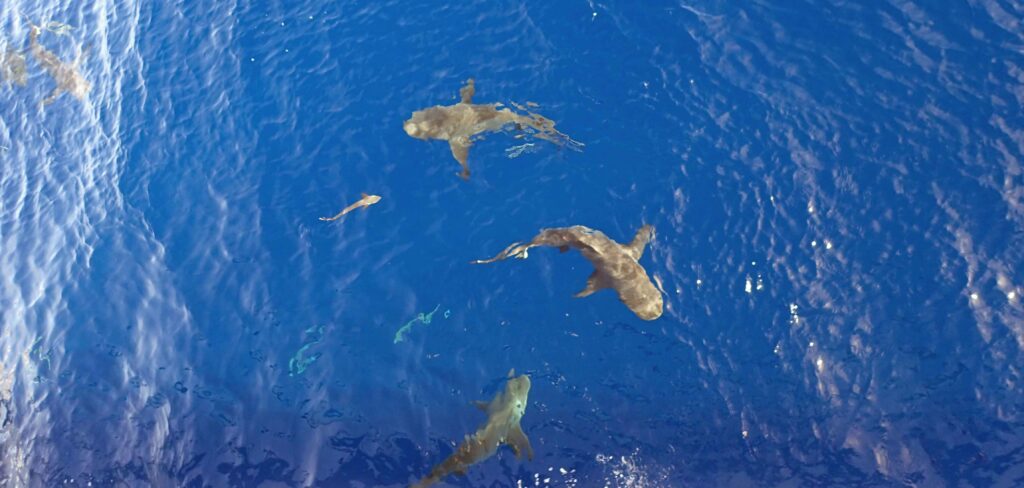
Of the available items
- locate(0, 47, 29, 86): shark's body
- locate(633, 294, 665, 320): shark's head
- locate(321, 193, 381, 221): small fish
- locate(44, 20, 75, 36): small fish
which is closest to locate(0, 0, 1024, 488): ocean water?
locate(321, 193, 381, 221): small fish

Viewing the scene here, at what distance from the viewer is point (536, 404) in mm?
16391

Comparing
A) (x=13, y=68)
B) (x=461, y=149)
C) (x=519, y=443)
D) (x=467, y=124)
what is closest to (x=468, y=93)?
(x=467, y=124)

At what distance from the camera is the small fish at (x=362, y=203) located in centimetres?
1886

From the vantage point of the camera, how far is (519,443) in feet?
51.8

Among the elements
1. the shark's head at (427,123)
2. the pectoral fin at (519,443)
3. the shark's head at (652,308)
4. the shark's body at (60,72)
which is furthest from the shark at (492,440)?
the shark's body at (60,72)

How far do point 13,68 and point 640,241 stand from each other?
75.5 ft

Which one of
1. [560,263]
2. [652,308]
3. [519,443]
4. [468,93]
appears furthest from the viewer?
[468,93]

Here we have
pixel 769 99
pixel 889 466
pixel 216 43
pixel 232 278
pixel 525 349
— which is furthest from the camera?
pixel 216 43

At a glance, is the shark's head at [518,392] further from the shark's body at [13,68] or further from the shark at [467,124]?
the shark's body at [13,68]

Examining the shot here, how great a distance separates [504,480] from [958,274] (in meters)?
10.4

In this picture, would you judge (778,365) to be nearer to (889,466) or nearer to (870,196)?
(889,466)

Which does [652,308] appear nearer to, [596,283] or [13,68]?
[596,283]

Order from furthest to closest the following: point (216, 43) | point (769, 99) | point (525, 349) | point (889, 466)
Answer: point (216, 43) → point (769, 99) → point (525, 349) → point (889, 466)

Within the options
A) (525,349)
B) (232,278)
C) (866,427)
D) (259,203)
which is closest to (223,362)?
(232,278)
